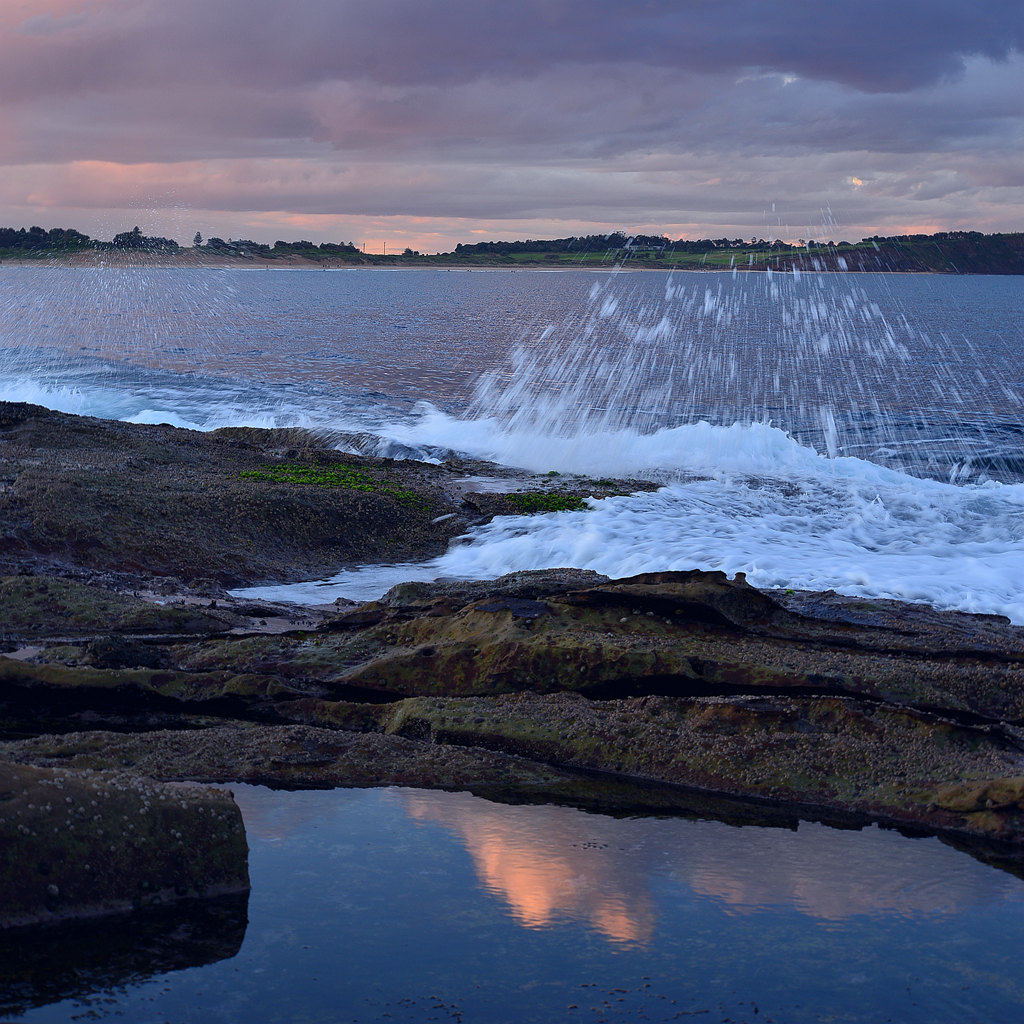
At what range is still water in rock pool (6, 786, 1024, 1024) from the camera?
438 centimetres

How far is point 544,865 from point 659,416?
98.9ft

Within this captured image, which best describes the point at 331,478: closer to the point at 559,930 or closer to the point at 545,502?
the point at 545,502

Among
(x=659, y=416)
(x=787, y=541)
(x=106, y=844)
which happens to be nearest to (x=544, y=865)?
(x=106, y=844)

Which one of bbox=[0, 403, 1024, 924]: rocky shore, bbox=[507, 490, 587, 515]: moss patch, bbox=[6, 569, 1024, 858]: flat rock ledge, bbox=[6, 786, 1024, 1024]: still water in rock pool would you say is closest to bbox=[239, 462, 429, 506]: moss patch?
bbox=[507, 490, 587, 515]: moss patch

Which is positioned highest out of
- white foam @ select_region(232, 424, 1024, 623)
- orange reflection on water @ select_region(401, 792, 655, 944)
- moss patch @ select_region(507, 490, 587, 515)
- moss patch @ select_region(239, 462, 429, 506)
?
moss patch @ select_region(239, 462, 429, 506)

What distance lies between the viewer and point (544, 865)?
5645 mm

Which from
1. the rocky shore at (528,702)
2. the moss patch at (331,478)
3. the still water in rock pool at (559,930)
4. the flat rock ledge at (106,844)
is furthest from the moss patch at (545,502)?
the flat rock ledge at (106,844)

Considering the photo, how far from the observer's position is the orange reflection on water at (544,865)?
509 cm

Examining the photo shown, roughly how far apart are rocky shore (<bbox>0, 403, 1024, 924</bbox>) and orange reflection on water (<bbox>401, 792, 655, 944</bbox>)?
27cm

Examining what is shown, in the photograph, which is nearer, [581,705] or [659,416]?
[581,705]

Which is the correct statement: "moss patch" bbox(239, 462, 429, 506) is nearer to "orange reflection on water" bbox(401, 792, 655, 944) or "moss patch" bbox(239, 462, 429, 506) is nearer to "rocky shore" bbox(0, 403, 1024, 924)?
"rocky shore" bbox(0, 403, 1024, 924)

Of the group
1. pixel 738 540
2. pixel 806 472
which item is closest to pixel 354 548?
pixel 738 540

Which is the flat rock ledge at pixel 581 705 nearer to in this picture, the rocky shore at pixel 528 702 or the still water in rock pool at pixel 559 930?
the rocky shore at pixel 528 702

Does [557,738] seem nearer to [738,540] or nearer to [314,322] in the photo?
[738,540]
